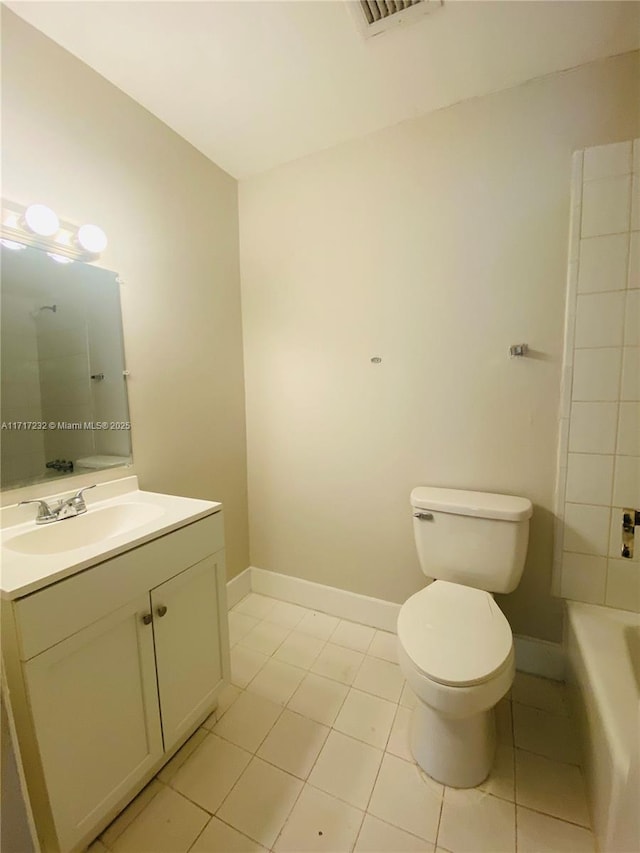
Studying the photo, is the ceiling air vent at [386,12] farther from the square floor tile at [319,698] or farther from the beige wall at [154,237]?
the square floor tile at [319,698]

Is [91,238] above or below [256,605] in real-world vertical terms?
above

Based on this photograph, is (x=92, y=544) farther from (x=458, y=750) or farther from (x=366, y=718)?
Answer: (x=458, y=750)

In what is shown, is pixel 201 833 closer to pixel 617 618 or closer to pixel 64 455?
pixel 64 455

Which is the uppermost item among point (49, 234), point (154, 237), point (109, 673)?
point (154, 237)

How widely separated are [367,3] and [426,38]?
9.2 inches

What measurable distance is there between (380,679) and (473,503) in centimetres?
84

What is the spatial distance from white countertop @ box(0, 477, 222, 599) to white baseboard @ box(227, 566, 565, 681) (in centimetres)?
90

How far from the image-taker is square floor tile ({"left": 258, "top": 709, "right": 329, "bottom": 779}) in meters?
1.15

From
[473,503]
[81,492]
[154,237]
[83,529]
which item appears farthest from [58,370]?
[473,503]

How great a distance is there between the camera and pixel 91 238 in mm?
1221

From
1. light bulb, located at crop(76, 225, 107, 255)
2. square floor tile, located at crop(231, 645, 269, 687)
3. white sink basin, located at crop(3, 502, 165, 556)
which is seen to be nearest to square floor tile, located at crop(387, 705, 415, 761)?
square floor tile, located at crop(231, 645, 269, 687)

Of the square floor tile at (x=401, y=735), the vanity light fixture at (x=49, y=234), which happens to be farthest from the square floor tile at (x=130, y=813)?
the vanity light fixture at (x=49, y=234)

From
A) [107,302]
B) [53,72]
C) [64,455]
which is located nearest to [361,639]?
[64,455]

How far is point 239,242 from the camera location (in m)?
1.93
